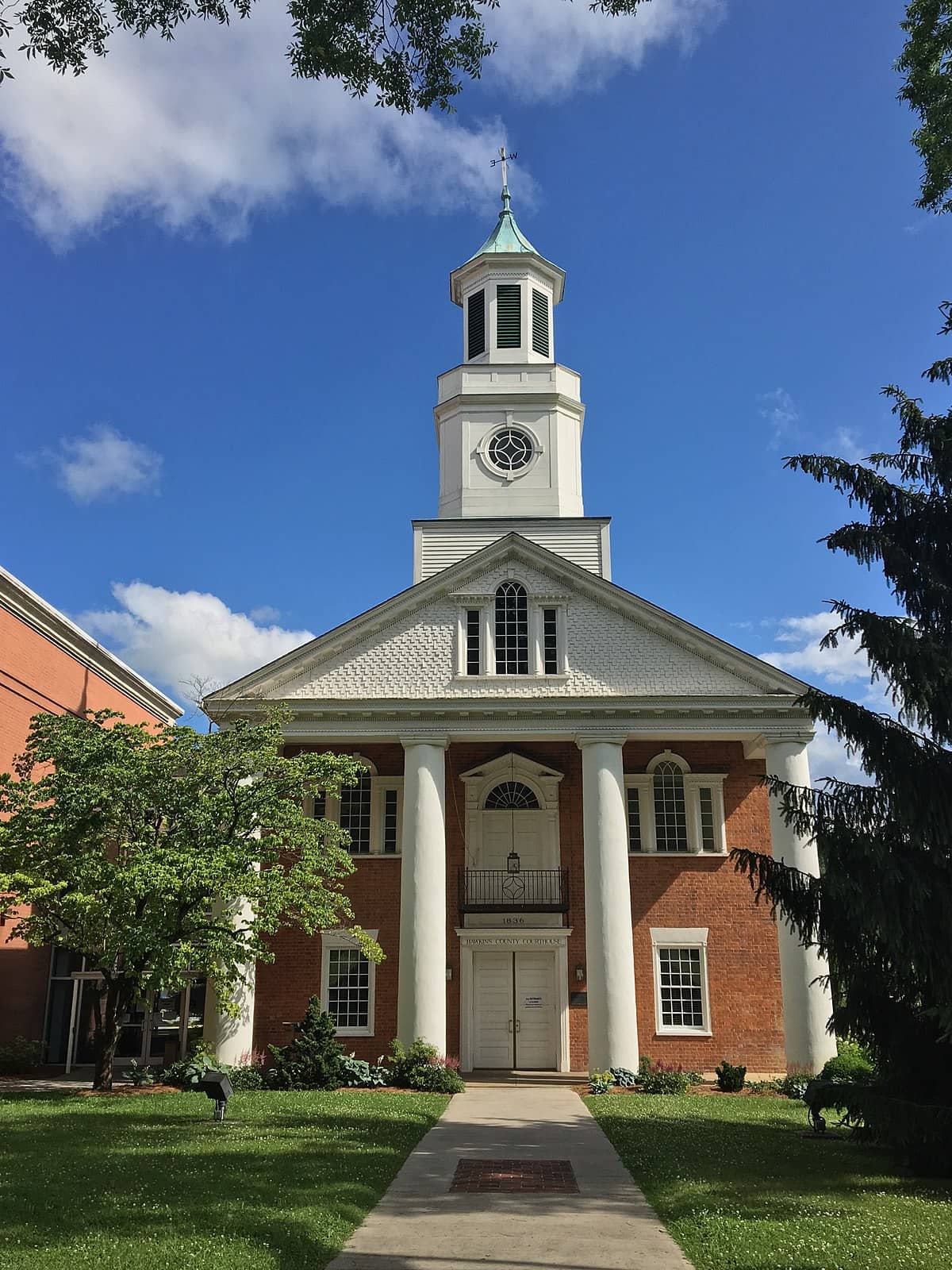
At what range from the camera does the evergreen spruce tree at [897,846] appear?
38.4ft

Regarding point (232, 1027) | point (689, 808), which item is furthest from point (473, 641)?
point (232, 1027)

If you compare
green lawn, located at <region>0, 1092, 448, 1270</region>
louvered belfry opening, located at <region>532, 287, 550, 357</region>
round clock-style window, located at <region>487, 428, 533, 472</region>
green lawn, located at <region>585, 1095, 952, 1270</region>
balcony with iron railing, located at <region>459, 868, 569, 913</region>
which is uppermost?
louvered belfry opening, located at <region>532, 287, 550, 357</region>

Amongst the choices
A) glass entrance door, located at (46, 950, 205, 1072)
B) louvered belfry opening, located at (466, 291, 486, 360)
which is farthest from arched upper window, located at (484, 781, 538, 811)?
louvered belfry opening, located at (466, 291, 486, 360)

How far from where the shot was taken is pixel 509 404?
31.7 m

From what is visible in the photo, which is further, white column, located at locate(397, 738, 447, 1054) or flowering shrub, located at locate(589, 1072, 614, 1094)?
white column, located at locate(397, 738, 447, 1054)

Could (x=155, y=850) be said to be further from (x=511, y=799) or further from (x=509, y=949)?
(x=511, y=799)

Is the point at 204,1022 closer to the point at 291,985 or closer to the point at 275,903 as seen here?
the point at 291,985

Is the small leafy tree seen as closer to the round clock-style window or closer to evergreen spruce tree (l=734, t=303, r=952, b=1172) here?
evergreen spruce tree (l=734, t=303, r=952, b=1172)

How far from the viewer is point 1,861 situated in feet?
63.3

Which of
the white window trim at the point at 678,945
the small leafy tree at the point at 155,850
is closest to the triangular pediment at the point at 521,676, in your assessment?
the small leafy tree at the point at 155,850

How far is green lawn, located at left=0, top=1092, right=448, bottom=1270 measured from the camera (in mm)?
8242

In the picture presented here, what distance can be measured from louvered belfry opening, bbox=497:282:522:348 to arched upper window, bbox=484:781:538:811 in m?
14.2

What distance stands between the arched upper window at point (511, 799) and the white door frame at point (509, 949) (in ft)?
9.55

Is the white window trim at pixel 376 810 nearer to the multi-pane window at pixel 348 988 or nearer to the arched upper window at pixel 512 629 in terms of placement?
the multi-pane window at pixel 348 988
